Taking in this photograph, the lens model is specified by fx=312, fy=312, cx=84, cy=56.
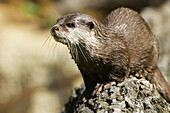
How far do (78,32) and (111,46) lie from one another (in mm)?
329

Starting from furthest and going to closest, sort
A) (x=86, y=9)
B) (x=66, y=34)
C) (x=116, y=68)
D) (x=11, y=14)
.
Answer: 1. (x=11, y=14)
2. (x=86, y=9)
3. (x=116, y=68)
4. (x=66, y=34)

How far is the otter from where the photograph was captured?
2.56 meters

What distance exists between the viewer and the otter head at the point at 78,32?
2.52 m

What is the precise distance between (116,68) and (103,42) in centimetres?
25

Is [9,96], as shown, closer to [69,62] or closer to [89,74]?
[69,62]

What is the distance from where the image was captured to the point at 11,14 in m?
8.05

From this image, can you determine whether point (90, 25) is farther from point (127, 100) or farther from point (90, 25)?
point (127, 100)

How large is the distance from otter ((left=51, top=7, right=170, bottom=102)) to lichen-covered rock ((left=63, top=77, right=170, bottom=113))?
134 mm

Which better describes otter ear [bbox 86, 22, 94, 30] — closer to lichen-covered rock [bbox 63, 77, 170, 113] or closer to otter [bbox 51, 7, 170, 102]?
otter [bbox 51, 7, 170, 102]

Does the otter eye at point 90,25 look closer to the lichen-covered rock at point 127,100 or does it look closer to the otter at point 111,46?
the otter at point 111,46

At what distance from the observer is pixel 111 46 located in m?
2.69

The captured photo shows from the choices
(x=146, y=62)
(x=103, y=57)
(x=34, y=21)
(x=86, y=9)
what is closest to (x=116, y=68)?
(x=103, y=57)

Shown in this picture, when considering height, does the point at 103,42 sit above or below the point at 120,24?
below

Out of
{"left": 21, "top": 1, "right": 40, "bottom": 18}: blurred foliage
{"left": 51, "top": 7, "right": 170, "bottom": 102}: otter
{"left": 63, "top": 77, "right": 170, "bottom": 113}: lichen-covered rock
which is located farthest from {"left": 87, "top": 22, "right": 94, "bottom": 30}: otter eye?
{"left": 21, "top": 1, "right": 40, "bottom": 18}: blurred foliage
